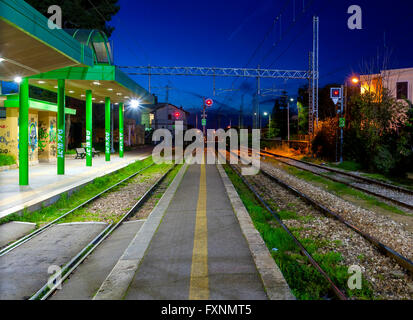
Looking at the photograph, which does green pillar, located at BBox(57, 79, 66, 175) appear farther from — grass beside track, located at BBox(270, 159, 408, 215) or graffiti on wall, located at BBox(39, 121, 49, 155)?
grass beside track, located at BBox(270, 159, 408, 215)

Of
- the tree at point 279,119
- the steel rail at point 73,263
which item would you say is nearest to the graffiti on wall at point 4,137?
the steel rail at point 73,263

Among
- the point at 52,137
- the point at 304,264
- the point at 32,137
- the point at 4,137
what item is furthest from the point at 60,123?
the point at 304,264

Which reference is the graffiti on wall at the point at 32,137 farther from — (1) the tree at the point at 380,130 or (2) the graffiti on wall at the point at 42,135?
(1) the tree at the point at 380,130

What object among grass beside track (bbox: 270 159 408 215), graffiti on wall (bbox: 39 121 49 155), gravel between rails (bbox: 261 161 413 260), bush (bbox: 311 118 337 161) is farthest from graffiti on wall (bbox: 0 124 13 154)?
bush (bbox: 311 118 337 161)

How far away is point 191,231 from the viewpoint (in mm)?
6785

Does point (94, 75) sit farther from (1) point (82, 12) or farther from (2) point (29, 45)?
(1) point (82, 12)

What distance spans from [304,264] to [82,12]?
1202 inches

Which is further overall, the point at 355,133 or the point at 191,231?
the point at 355,133

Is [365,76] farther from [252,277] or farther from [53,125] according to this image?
[252,277]

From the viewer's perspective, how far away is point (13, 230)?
23.2ft

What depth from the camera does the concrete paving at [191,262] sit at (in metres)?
4.02

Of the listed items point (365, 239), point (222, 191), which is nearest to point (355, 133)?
point (222, 191)
